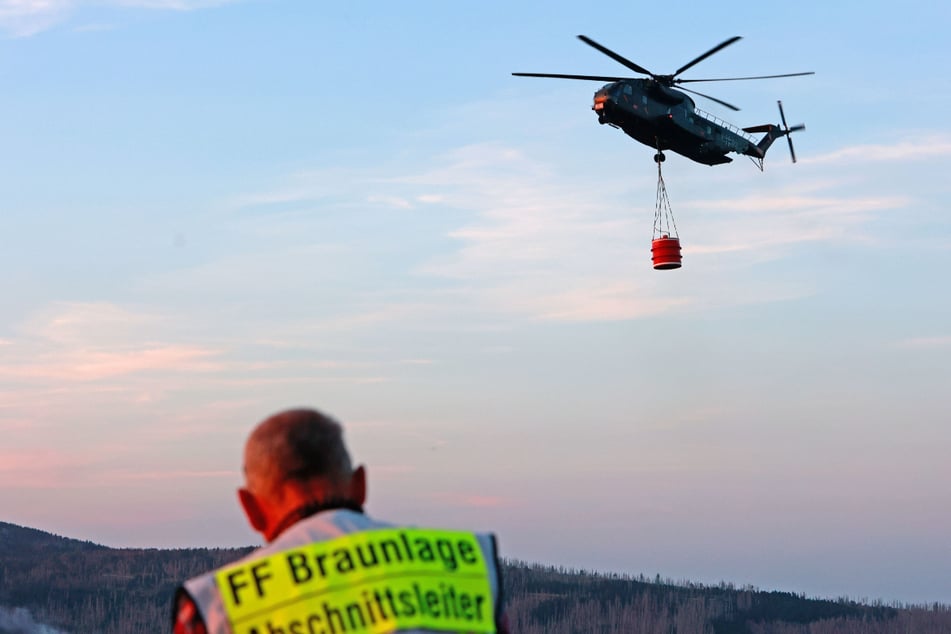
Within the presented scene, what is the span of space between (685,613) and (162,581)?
39.4 metres

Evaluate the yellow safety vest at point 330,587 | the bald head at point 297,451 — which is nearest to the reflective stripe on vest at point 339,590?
the yellow safety vest at point 330,587

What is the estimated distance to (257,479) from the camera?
562cm

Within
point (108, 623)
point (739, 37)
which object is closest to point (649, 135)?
point (739, 37)

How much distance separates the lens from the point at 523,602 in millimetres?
101312

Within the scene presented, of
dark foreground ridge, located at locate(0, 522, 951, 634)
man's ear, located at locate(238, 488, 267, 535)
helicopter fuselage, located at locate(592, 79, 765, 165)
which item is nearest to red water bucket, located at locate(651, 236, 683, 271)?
helicopter fuselage, located at locate(592, 79, 765, 165)

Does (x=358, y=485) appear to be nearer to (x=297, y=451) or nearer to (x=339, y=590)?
(x=297, y=451)

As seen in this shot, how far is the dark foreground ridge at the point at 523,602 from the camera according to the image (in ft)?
301

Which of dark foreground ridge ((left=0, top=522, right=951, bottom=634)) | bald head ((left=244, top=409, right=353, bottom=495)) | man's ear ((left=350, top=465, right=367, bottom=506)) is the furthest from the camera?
dark foreground ridge ((left=0, top=522, right=951, bottom=634))

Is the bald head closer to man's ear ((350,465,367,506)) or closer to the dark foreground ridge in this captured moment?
man's ear ((350,465,367,506))

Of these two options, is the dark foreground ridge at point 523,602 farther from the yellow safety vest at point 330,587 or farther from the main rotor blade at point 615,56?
the yellow safety vest at point 330,587

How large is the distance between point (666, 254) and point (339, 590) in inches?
1300

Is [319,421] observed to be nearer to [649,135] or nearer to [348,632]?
[348,632]

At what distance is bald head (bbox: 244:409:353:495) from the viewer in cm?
550

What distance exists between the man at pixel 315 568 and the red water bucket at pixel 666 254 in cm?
3265
